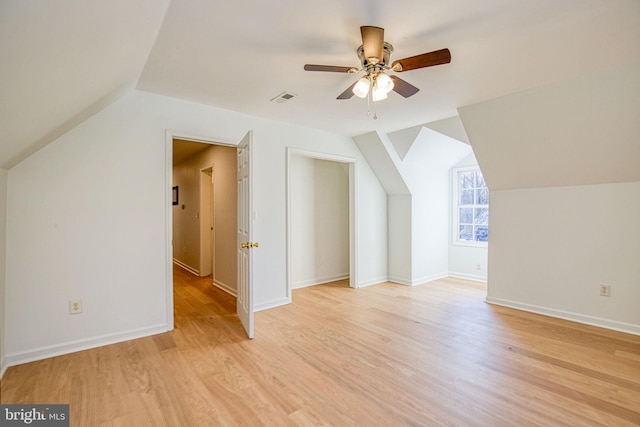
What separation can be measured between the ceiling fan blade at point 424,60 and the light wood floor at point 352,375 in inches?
85.4

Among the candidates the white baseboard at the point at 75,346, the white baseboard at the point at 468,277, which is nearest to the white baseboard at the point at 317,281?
the white baseboard at the point at 468,277

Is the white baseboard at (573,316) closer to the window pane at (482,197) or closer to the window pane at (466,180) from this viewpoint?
the window pane at (482,197)

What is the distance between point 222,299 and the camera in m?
4.19

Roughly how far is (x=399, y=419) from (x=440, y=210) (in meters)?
4.29

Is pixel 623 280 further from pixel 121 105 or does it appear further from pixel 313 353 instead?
pixel 121 105

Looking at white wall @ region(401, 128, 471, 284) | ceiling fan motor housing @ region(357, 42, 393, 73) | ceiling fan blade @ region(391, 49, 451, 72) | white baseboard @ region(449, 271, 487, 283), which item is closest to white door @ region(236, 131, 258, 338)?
ceiling fan motor housing @ region(357, 42, 393, 73)

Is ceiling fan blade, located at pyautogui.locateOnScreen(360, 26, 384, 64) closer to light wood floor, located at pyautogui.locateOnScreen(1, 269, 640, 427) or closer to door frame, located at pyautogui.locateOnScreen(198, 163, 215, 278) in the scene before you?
light wood floor, located at pyautogui.locateOnScreen(1, 269, 640, 427)

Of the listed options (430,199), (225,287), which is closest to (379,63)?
(430,199)

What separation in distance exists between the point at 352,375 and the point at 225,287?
2.89 m

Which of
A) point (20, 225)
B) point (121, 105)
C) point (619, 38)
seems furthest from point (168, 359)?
point (619, 38)

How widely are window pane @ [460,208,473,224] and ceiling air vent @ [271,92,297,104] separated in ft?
13.1

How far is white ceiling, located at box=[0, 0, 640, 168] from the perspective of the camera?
1.31 metres

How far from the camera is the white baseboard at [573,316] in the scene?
3084mm

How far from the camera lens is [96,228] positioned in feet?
9.00
